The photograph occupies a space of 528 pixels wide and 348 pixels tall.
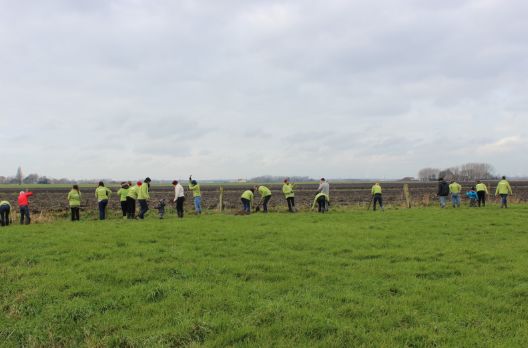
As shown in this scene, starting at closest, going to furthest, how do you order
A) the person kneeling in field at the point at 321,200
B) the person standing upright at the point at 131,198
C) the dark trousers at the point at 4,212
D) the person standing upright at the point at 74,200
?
the dark trousers at the point at 4,212 → the person standing upright at the point at 74,200 → the person standing upright at the point at 131,198 → the person kneeling in field at the point at 321,200

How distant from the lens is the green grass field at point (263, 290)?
211 inches

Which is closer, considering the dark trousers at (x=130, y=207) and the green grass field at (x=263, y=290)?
the green grass field at (x=263, y=290)

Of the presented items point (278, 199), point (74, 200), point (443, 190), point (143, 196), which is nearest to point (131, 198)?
point (143, 196)

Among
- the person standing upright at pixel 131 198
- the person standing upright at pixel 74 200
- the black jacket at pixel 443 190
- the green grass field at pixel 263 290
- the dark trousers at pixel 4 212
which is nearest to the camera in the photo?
the green grass field at pixel 263 290

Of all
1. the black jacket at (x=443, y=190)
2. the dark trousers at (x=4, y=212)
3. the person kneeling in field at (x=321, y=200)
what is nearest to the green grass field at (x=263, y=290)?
the dark trousers at (x=4, y=212)

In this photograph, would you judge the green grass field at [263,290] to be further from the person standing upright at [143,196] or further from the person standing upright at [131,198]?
the person standing upright at [131,198]

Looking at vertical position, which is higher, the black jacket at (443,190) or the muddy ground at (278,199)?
the black jacket at (443,190)

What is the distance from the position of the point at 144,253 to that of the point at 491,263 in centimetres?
768

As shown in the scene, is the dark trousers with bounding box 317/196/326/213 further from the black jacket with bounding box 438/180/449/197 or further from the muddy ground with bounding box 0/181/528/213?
the black jacket with bounding box 438/180/449/197

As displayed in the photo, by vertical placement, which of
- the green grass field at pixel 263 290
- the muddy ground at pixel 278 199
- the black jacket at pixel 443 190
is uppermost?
the black jacket at pixel 443 190

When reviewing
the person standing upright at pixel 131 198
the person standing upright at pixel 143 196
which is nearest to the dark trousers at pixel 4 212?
the person standing upright at pixel 131 198

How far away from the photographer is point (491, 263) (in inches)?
Answer: 337

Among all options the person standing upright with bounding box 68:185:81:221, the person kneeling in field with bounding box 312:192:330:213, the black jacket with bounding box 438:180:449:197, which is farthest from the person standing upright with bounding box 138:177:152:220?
the black jacket with bounding box 438:180:449:197

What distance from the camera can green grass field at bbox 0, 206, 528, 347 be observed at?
17.6ft
